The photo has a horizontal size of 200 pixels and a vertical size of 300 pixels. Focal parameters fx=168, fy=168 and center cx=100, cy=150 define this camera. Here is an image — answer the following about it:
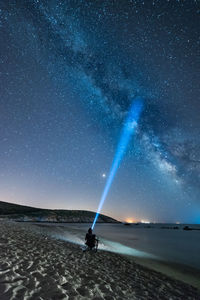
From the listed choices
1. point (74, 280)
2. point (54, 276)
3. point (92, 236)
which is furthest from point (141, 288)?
point (92, 236)

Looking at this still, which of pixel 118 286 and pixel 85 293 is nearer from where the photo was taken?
pixel 85 293

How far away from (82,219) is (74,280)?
193 m

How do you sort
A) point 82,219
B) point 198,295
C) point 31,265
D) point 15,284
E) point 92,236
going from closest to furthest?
point 15,284
point 31,265
point 198,295
point 92,236
point 82,219

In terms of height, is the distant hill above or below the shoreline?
below

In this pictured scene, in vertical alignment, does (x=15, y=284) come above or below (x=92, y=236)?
below

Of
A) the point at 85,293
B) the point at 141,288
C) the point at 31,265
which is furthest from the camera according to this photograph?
the point at 141,288

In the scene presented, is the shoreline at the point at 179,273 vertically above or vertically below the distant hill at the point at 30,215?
above

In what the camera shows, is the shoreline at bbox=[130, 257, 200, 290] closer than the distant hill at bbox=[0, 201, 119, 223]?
Yes

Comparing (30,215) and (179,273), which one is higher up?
(179,273)

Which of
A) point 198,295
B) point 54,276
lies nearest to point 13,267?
point 54,276

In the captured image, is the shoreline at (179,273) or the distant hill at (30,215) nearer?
the shoreline at (179,273)

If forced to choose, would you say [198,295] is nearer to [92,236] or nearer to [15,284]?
[92,236]

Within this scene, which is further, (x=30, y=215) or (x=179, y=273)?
(x=30, y=215)

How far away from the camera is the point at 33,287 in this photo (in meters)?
4.82
